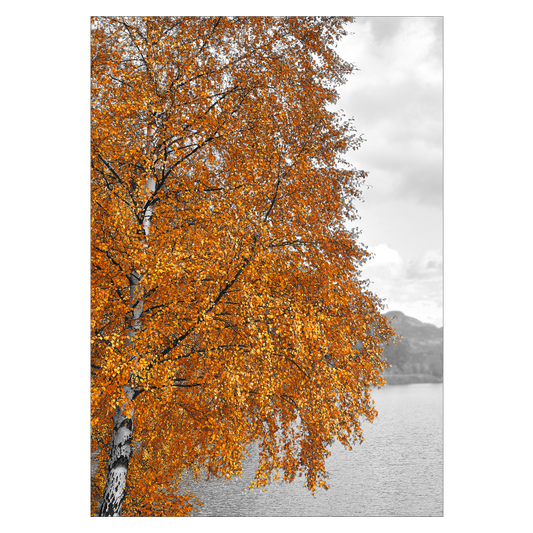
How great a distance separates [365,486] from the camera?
13.2m

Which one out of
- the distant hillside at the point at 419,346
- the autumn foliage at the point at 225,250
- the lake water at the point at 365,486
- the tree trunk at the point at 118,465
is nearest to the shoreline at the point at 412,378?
the distant hillside at the point at 419,346

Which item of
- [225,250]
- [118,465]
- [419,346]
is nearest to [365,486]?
[419,346]

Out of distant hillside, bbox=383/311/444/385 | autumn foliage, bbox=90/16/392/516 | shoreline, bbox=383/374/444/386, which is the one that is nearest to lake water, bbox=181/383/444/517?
shoreline, bbox=383/374/444/386

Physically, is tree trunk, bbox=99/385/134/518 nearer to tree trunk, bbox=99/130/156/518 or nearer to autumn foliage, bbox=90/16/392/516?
tree trunk, bbox=99/130/156/518

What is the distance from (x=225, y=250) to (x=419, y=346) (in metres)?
4.71

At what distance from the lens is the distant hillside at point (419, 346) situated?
5.46 meters

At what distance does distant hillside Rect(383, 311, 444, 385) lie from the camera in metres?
5.46

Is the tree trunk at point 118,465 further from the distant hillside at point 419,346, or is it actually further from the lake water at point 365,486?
the lake water at point 365,486

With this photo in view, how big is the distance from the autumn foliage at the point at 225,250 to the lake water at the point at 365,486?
3.73 m

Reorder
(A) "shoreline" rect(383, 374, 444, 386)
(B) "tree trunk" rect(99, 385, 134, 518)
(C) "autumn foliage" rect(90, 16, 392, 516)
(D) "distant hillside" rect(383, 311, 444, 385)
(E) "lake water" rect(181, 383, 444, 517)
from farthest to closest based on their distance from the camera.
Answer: (E) "lake water" rect(181, 383, 444, 517), (A) "shoreline" rect(383, 374, 444, 386), (D) "distant hillside" rect(383, 311, 444, 385), (B) "tree trunk" rect(99, 385, 134, 518), (C) "autumn foliage" rect(90, 16, 392, 516)

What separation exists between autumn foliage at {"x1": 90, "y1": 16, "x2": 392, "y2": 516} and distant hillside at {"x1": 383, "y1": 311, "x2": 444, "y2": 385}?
0.72 metres
